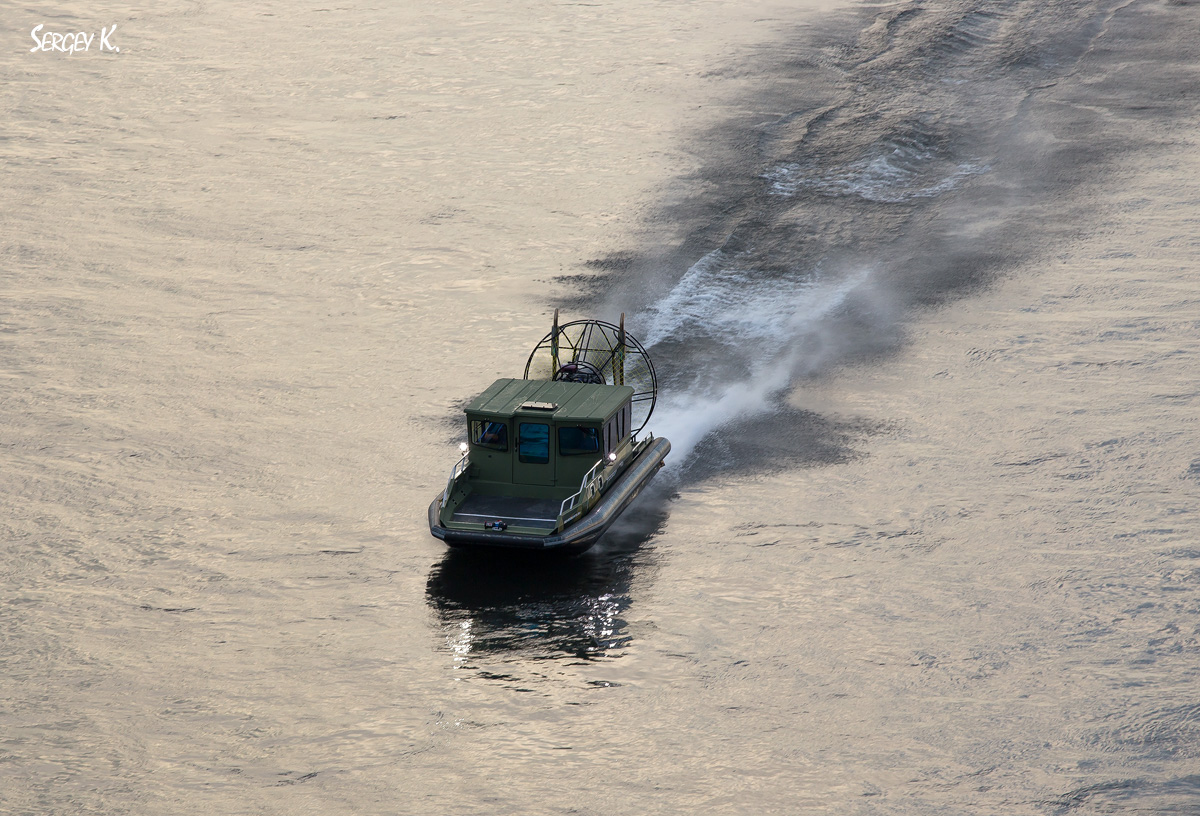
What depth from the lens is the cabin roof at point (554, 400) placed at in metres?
30.6

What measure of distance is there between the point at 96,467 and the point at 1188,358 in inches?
1248

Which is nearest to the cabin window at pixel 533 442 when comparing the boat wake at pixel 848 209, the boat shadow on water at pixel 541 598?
the boat shadow on water at pixel 541 598

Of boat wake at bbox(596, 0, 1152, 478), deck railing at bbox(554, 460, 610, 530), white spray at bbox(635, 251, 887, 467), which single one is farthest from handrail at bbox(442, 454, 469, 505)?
white spray at bbox(635, 251, 887, 467)

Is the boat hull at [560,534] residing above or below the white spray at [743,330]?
below

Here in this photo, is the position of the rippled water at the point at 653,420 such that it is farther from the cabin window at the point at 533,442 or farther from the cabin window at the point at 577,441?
the cabin window at the point at 577,441

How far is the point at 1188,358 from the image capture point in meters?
40.2

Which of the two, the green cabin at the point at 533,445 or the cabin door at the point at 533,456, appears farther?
the cabin door at the point at 533,456

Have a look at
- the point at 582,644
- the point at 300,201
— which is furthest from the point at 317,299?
the point at 582,644

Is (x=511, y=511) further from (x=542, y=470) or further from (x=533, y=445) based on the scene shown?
(x=533, y=445)

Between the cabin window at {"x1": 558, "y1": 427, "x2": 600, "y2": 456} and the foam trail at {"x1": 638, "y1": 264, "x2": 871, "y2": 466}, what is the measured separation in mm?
5097

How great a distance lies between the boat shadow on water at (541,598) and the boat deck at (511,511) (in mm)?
1100

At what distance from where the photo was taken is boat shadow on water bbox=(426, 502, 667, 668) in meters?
27.4

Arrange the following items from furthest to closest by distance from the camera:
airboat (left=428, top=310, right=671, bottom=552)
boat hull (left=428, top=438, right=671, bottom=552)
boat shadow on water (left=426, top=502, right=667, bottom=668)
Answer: airboat (left=428, top=310, right=671, bottom=552)
boat hull (left=428, top=438, right=671, bottom=552)
boat shadow on water (left=426, top=502, right=667, bottom=668)
